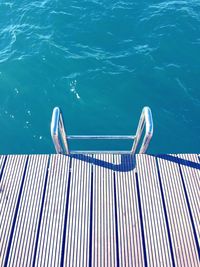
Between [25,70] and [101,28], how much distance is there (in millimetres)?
6255

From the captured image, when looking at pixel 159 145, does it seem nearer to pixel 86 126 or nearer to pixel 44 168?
pixel 86 126

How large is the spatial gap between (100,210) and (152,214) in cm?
148

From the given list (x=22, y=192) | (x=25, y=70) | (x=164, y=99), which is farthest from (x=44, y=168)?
(x=25, y=70)

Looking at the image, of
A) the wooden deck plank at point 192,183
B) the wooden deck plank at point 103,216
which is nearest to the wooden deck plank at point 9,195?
the wooden deck plank at point 103,216

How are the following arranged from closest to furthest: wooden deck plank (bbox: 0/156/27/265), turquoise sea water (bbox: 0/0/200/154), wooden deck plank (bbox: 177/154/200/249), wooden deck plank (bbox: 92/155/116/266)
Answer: wooden deck plank (bbox: 92/155/116/266)
wooden deck plank (bbox: 0/156/27/265)
wooden deck plank (bbox: 177/154/200/249)
turquoise sea water (bbox: 0/0/200/154)

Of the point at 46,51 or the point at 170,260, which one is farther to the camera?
the point at 46,51

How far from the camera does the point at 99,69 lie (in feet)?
58.6

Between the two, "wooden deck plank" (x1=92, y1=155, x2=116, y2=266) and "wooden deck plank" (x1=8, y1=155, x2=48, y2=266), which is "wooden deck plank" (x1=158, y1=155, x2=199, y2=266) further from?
"wooden deck plank" (x1=8, y1=155, x2=48, y2=266)

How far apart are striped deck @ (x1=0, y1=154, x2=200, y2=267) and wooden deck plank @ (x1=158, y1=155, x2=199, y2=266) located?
0.08 ft

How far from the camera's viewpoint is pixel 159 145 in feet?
48.9

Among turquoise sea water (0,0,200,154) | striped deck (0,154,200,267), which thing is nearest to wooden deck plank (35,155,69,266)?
striped deck (0,154,200,267)

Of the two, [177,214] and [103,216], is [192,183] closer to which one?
[177,214]

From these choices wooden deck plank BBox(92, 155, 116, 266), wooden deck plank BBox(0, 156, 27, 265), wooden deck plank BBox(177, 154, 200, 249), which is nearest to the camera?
wooden deck plank BBox(92, 155, 116, 266)

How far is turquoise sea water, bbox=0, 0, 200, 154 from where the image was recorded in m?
15.5
